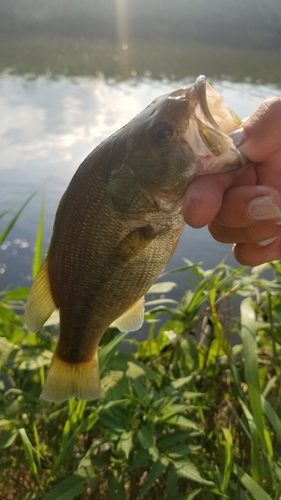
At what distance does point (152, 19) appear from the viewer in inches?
1367

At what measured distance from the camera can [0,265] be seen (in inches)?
224

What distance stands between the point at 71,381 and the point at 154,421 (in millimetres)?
427

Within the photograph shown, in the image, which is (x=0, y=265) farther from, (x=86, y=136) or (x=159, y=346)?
(x=86, y=136)

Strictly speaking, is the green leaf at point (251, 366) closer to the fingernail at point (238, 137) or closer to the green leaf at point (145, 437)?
the green leaf at point (145, 437)

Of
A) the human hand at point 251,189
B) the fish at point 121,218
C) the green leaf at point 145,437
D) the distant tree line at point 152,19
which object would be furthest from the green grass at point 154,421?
the distant tree line at point 152,19

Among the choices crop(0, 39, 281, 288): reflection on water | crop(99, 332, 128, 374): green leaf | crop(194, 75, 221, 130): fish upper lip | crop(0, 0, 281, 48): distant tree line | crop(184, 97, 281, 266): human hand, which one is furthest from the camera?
crop(0, 0, 281, 48): distant tree line

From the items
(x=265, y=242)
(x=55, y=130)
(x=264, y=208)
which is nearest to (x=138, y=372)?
(x=265, y=242)

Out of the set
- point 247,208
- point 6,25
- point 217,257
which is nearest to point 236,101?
point 217,257

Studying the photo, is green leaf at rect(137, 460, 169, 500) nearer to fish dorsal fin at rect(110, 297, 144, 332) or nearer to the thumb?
fish dorsal fin at rect(110, 297, 144, 332)

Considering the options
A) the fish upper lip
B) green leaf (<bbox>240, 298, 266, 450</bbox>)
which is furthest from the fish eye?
green leaf (<bbox>240, 298, 266, 450</bbox>)

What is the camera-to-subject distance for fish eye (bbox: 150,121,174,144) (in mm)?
1672

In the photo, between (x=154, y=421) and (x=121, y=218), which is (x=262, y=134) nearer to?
(x=121, y=218)

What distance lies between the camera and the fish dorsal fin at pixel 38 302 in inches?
79.5

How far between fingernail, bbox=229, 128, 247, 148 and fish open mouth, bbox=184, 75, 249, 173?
0.04 m
